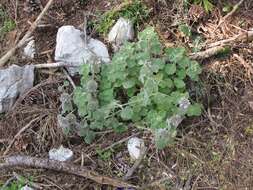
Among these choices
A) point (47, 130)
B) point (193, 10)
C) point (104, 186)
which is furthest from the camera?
point (193, 10)

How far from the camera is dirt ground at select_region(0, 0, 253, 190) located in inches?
114

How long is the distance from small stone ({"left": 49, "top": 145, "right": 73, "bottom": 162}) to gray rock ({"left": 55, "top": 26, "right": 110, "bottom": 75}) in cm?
49

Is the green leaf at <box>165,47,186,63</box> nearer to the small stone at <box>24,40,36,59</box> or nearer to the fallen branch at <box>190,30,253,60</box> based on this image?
the fallen branch at <box>190,30,253,60</box>

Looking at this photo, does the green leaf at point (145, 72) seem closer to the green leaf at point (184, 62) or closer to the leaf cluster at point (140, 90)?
the leaf cluster at point (140, 90)

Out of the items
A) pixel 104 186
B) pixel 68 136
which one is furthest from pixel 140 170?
pixel 68 136

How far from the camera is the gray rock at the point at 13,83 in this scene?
10.5 ft

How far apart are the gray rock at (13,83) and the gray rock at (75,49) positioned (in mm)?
203

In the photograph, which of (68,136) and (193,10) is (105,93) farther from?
(193,10)

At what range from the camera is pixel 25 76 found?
326 cm

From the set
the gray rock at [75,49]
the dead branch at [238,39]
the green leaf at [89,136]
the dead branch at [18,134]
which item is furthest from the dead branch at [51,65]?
the dead branch at [238,39]

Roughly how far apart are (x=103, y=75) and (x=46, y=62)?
45 cm

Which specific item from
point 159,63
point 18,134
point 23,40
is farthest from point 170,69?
point 23,40

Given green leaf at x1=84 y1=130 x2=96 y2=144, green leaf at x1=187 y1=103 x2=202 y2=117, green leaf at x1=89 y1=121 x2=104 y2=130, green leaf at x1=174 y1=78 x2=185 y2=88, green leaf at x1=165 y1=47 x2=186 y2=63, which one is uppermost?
green leaf at x1=165 y1=47 x2=186 y2=63

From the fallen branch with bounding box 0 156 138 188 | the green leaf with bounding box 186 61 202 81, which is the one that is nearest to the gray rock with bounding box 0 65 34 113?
the fallen branch with bounding box 0 156 138 188
